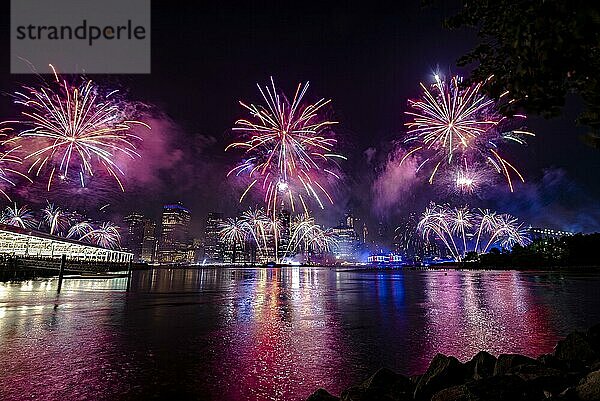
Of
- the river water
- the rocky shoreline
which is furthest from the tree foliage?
the river water

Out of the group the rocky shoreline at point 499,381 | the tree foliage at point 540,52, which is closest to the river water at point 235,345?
the rocky shoreline at point 499,381

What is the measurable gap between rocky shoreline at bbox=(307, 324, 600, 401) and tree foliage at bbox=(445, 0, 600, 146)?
3.67 meters

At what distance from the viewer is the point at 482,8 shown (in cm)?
662

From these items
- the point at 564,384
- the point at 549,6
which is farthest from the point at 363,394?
the point at 549,6

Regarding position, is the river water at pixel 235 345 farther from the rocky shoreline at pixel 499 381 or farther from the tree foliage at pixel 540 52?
the tree foliage at pixel 540 52

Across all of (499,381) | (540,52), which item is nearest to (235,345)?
(499,381)

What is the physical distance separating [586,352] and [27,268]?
64.2 metres

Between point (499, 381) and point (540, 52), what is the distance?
4297mm

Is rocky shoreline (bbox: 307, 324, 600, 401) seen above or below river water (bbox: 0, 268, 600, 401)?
above

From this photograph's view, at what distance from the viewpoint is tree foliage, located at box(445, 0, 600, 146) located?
5.15 metres

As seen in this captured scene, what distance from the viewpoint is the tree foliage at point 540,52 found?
16.9ft

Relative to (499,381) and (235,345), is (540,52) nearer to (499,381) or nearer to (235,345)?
(499,381)

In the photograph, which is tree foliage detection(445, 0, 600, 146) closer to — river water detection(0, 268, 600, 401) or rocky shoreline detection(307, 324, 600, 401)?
rocky shoreline detection(307, 324, 600, 401)

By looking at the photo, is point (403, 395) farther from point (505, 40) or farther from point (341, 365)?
point (505, 40)
